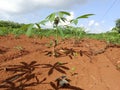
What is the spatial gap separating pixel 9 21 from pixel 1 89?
10512mm

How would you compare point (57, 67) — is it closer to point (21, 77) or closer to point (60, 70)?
point (60, 70)

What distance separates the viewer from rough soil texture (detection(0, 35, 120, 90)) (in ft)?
11.2

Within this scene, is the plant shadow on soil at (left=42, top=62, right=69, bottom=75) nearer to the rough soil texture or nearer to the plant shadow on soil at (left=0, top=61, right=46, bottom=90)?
the rough soil texture

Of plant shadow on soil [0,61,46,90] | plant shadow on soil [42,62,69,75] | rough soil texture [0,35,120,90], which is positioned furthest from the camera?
plant shadow on soil [42,62,69,75]

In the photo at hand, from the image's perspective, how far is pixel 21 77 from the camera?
138 inches

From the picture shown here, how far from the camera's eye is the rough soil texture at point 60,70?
342 centimetres

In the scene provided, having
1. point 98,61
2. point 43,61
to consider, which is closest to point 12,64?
point 43,61

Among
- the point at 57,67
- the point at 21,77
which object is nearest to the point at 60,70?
the point at 57,67

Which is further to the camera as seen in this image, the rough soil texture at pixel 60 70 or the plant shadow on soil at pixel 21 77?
the rough soil texture at pixel 60 70

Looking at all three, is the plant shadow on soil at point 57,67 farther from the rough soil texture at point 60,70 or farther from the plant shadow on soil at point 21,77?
the plant shadow on soil at point 21,77

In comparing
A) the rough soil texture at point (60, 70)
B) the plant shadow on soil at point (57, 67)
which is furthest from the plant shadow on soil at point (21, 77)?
the plant shadow on soil at point (57, 67)

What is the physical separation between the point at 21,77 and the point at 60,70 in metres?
0.59

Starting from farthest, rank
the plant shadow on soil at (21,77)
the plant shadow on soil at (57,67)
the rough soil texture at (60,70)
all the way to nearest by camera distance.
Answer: the plant shadow on soil at (57,67), the rough soil texture at (60,70), the plant shadow on soil at (21,77)

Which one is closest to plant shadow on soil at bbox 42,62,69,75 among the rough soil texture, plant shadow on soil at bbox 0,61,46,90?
the rough soil texture
